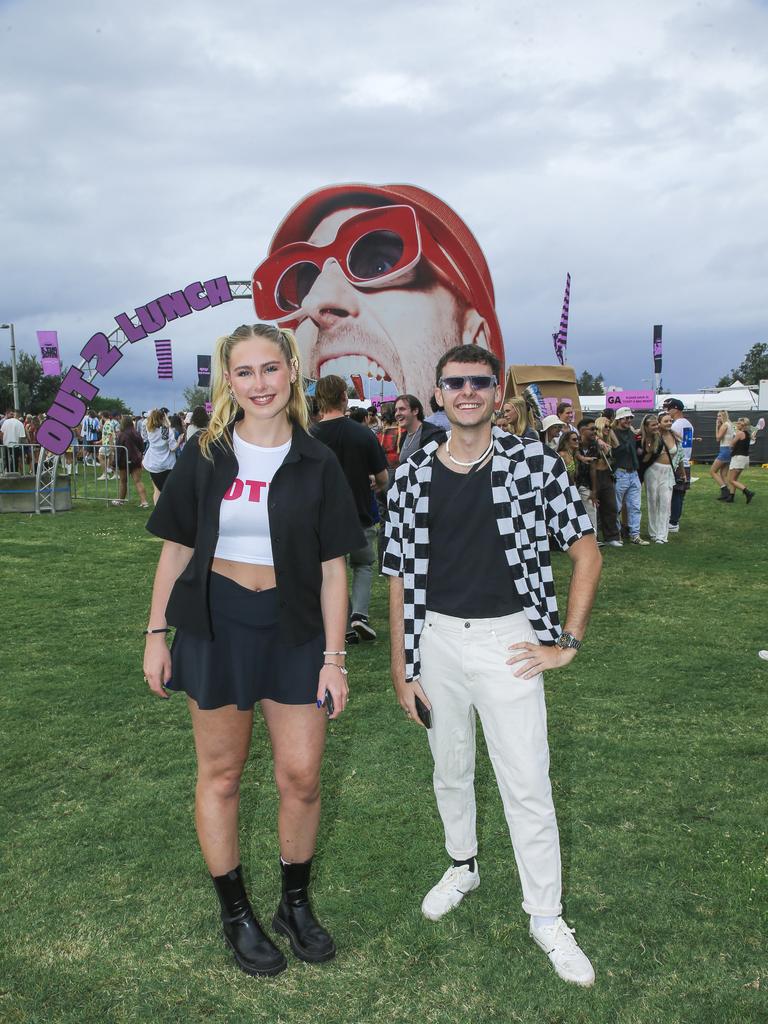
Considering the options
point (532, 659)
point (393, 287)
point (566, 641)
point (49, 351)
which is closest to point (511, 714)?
point (532, 659)

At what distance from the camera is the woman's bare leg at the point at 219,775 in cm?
257

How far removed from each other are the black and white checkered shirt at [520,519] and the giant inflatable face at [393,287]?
14726 millimetres

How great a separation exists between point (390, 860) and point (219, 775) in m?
1.15

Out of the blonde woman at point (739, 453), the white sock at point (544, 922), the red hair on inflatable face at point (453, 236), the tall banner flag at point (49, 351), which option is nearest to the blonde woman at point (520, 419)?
the white sock at point (544, 922)

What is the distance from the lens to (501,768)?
2674 millimetres

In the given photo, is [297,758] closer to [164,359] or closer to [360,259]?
[360,259]

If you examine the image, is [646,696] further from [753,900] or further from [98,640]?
[98,640]

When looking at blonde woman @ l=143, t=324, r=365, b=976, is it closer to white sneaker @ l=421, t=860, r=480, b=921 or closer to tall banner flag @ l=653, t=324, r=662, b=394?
white sneaker @ l=421, t=860, r=480, b=921

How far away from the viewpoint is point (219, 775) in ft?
8.57

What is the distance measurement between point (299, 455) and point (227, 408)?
32 cm

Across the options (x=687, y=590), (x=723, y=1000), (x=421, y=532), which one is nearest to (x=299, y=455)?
(x=421, y=532)

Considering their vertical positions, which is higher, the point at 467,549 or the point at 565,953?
the point at 467,549

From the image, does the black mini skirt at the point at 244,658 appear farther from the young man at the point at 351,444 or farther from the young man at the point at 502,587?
the young man at the point at 351,444

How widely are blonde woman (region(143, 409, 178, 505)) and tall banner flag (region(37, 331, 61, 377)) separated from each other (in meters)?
23.4
